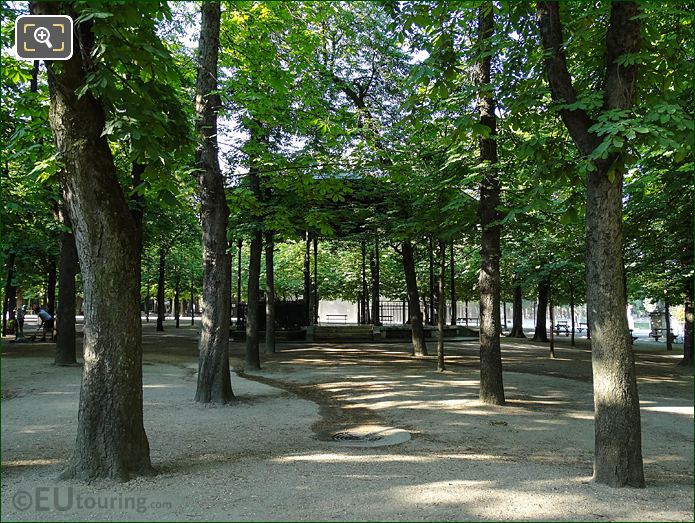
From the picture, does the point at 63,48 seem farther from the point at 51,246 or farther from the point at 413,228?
the point at 51,246

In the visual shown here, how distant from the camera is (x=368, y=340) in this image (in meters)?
27.2

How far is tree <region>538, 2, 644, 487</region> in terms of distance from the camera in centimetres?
566

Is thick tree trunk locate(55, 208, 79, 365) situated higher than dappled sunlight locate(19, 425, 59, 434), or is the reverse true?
thick tree trunk locate(55, 208, 79, 365)

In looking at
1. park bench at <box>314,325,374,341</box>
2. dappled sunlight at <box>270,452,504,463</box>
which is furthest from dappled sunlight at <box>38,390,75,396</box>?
park bench at <box>314,325,374,341</box>

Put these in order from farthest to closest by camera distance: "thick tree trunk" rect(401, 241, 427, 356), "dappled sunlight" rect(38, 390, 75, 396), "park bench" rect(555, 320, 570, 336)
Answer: "park bench" rect(555, 320, 570, 336)
"thick tree trunk" rect(401, 241, 427, 356)
"dappled sunlight" rect(38, 390, 75, 396)

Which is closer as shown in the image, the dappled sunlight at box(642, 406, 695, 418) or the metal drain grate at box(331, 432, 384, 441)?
the metal drain grate at box(331, 432, 384, 441)

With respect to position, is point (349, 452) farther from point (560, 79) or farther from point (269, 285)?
point (269, 285)

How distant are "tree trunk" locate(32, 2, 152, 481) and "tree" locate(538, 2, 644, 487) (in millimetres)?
4908

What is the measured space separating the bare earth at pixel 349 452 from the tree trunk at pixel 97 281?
0.35 meters

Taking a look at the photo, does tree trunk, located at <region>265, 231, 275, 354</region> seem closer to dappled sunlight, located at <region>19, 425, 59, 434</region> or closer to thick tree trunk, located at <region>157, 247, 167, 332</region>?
dappled sunlight, located at <region>19, 425, 59, 434</region>

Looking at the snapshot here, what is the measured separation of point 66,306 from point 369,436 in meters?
11.4

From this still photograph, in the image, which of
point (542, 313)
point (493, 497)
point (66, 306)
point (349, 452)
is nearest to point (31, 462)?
point (349, 452)

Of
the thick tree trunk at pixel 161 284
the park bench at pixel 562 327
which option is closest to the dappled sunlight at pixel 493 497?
the thick tree trunk at pixel 161 284

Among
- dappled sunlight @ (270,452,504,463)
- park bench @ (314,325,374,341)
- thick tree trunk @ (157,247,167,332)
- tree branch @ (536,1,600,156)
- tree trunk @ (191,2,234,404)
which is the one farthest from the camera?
thick tree trunk @ (157,247,167,332)
